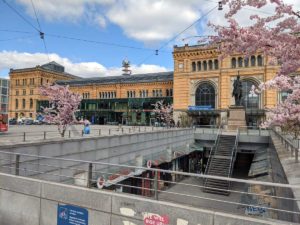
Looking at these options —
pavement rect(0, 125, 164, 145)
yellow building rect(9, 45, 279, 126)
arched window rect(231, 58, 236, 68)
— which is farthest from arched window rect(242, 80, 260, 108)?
pavement rect(0, 125, 164, 145)

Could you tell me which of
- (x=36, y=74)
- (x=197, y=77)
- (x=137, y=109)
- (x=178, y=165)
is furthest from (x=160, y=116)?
(x=36, y=74)

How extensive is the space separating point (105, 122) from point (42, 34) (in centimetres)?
5555

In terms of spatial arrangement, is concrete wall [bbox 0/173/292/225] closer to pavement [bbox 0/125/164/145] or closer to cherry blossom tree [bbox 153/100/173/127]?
pavement [bbox 0/125/164/145]

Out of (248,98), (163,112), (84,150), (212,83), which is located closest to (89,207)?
(84,150)

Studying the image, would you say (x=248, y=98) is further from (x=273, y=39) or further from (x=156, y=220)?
(x=156, y=220)

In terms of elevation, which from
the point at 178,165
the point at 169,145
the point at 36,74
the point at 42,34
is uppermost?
the point at 36,74

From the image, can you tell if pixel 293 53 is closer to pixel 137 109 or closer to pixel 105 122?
pixel 137 109

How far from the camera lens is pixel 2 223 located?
26.5 feet

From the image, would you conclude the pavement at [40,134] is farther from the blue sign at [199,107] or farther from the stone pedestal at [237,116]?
the blue sign at [199,107]

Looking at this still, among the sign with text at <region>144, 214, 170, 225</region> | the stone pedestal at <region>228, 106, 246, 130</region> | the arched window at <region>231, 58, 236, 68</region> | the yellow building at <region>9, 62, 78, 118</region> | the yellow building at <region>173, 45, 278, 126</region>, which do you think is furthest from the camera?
the yellow building at <region>9, 62, 78, 118</region>

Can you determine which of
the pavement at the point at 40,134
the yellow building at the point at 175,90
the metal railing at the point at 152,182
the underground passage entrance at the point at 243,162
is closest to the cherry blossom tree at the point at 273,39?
the metal railing at the point at 152,182

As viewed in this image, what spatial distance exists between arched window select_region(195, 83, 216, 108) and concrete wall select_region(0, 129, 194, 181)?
26.1m

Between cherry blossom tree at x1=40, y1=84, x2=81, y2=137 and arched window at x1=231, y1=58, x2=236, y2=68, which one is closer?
cherry blossom tree at x1=40, y1=84, x2=81, y2=137

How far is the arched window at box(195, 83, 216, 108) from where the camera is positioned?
58406 millimetres
